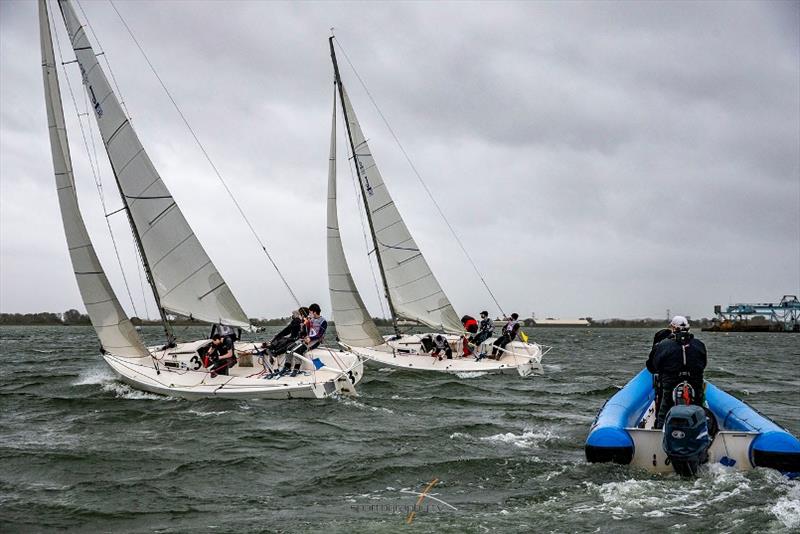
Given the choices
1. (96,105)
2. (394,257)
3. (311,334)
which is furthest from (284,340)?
(394,257)

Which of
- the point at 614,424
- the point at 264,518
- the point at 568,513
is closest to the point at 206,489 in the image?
the point at 264,518

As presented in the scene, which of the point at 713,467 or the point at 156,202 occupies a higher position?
the point at 156,202

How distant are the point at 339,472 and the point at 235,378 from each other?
641 cm

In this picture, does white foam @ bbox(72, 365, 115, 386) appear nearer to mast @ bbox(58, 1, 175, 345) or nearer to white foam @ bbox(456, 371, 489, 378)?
mast @ bbox(58, 1, 175, 345)

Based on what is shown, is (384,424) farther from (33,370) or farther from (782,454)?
(33,370)

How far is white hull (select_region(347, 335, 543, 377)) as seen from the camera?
2203 cm

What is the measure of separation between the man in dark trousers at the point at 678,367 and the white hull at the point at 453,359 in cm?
1253

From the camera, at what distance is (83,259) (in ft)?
56.1

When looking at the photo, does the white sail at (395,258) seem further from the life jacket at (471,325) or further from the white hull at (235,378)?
the white hull at (235,378)

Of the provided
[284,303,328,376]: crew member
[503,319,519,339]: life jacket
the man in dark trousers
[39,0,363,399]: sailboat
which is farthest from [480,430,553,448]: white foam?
[503,319,519,339]: life jacket

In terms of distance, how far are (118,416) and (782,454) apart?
11542mm

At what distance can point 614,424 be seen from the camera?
9195mm

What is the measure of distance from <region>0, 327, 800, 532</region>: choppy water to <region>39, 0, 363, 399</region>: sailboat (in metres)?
1.11

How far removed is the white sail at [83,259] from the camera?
17.1 meters
